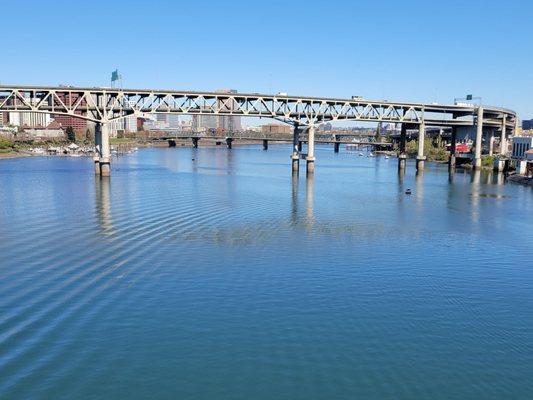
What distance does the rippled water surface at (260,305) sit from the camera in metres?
13.5

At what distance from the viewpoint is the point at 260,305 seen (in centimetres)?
1872

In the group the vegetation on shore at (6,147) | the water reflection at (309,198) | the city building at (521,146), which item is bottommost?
the water reflection at (309,198)

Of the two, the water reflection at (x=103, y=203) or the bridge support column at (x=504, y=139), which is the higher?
the bridge support column at (x=504, y=139)

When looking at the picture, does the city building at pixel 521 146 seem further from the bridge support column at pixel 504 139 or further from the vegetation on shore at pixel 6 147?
the vegetation on shore at pixel 6 147

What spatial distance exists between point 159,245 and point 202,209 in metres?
13.2

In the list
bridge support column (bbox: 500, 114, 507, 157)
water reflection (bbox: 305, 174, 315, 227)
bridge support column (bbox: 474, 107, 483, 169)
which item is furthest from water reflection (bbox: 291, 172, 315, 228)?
bridge support column (bbox: 500, 114, 507, 157)

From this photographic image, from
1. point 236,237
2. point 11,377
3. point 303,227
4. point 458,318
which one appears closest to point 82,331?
point 11,377

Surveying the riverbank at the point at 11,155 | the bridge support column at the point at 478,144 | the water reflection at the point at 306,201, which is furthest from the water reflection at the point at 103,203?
the bridge support column at the point at 478,144

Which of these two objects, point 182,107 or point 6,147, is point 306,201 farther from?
point 6,147

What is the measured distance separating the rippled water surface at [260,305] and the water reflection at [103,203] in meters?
0.42

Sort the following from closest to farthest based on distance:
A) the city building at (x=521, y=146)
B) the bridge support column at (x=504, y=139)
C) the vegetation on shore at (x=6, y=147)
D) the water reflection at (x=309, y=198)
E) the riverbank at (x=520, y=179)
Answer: the water reflection at (x=309, y=198) < the riverbank at (x=520, y=179) < the city building at (x=521, y=146) < the bridge support column at (x=504, y=139) < the vegetation on shore at (x=6, y=147)

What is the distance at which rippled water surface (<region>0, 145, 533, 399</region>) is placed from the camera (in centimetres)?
1346

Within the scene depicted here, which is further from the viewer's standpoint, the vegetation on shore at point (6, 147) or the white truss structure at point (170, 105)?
the vegetation on shore at point (6, 147)

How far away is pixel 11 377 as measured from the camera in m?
13.0
